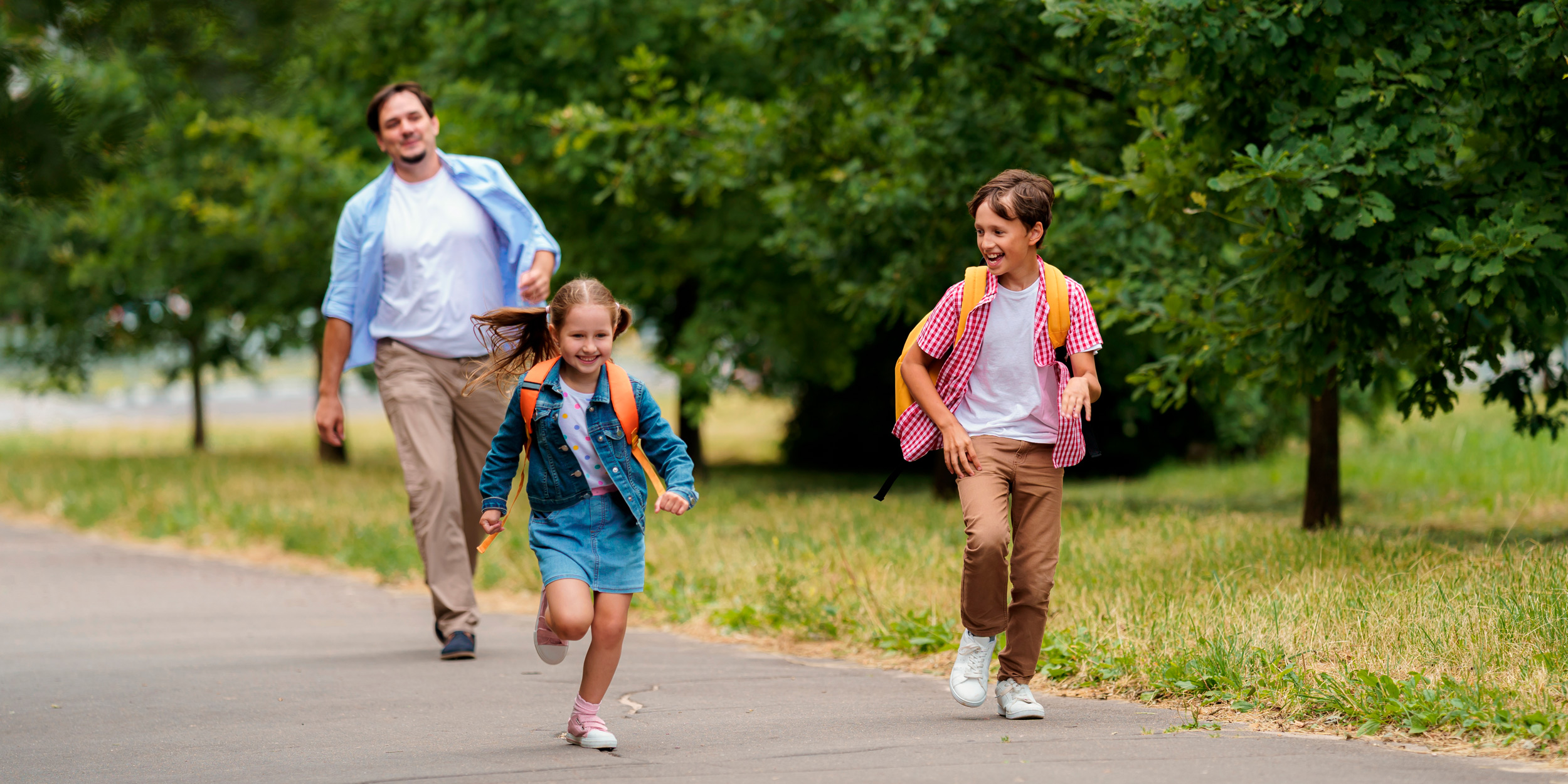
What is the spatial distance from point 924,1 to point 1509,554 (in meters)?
4.72

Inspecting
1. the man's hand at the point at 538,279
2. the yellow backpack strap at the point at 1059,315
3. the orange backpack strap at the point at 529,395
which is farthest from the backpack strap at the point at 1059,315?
the man's hand at the point at 538,279

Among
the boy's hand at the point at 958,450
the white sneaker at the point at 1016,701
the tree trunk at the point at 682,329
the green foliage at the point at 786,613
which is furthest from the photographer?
the tree trunk at the point at 682,329

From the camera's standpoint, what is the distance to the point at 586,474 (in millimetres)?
4484

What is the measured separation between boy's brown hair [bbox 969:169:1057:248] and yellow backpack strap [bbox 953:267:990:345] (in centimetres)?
19

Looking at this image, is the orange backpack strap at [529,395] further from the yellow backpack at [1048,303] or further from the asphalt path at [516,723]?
the yellow backpack at [1048,303]

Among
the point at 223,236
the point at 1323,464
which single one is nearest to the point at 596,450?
the point at 1323,464

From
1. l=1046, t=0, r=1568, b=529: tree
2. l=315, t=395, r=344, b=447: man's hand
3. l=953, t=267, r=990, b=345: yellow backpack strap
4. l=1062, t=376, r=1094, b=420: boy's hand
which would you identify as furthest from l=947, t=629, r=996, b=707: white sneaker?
l=315, t=395, r=344, b=447: man's hand

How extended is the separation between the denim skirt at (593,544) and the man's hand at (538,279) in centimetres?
178

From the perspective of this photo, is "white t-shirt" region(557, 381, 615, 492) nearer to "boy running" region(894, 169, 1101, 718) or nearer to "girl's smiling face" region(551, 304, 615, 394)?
"girl's smiling face" region(551, 304, 615, 394)

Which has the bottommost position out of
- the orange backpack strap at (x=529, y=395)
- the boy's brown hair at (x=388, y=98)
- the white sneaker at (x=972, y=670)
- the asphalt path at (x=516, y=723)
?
the asphalt path at (x=516, y=723)

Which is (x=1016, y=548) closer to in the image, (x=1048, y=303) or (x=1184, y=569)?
(x=1048, y=303)

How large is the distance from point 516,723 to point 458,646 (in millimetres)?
1300

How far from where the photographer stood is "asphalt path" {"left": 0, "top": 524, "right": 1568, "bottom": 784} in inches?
163

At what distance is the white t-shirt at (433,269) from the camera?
632cm
